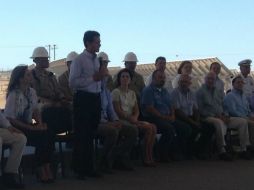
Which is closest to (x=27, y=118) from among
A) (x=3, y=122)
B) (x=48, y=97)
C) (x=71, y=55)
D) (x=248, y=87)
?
(x=3, y=122)

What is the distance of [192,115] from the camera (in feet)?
29.0

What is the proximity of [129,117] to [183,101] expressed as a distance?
4.23 ft

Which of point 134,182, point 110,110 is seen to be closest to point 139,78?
point 110,110

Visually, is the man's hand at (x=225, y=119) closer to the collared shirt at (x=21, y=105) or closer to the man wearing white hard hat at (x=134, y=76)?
the man wearing white hard hat at (x=134, y=76)

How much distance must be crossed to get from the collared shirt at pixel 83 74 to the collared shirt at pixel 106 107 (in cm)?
74

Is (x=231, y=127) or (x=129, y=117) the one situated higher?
(x=129, y=117)

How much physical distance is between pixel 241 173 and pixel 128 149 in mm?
1640

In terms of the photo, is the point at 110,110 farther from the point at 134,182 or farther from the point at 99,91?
the point at 134,182

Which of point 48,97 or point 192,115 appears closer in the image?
point 48,97

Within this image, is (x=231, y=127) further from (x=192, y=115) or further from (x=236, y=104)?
(x=192, y=115)

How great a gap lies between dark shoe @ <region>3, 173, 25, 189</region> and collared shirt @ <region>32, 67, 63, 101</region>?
1623 millimetres

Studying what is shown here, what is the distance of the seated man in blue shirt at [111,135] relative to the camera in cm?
714

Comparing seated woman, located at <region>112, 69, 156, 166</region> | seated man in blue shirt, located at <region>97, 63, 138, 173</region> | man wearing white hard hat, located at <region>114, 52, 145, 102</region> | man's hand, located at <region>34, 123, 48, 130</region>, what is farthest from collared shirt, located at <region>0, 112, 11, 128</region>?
man wearing white hard hat, located at <region>114, 52, 145, 102</region>

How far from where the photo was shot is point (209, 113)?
8984 millimetres
